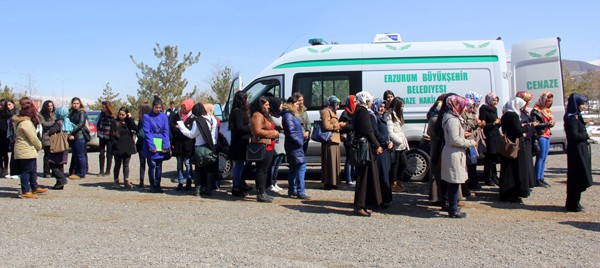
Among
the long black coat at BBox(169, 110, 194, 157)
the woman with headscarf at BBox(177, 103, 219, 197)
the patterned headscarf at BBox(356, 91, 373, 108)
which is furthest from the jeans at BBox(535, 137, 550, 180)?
the long black coat at BBox(169, 110, 194, 157)

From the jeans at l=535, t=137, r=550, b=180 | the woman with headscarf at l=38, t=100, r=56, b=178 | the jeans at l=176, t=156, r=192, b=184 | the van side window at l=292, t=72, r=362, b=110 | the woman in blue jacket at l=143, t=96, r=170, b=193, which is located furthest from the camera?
the van side window at l=292, t=72, r=362, b=110

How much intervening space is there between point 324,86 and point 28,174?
5.44 meters

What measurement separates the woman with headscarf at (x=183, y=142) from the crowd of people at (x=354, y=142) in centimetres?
2

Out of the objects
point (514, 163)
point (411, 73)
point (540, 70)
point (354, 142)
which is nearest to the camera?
point (354, 142)

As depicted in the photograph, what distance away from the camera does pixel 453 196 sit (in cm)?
730

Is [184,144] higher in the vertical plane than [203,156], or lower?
higher

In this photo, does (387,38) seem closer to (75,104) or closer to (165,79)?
(75,104)

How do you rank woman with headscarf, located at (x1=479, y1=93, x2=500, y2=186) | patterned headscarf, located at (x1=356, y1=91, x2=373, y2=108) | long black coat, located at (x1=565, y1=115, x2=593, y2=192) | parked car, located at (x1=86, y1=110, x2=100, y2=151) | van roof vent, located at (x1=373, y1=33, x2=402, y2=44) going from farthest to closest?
parked car, located at (x1=86, y1=110, x2=100, y2=151) → van roof vent, located at (x1=373, y1=33, x2=402, y2=44) → woman with headscarf, located at (x1=479, y1=93, x2=500, y2=186) → long black coat, located at (x1=565, y1=115, x2=593, y2=192) → patterned headscarf, located at (x1=356, y1=91, x2=373, y2=108)

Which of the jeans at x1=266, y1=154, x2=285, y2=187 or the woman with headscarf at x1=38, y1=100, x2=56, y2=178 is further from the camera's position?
the woman with headscarf at x1=38, y1=100, x2=56, y2=178

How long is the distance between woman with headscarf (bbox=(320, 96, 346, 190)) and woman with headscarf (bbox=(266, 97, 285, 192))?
29.9 inches

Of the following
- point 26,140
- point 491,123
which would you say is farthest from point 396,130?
point 26,140

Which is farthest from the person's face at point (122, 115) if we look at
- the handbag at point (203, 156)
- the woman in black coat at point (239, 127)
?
the woman in black coat at point (239, 127)

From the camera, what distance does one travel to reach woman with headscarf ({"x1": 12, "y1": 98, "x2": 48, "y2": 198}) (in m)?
8.56

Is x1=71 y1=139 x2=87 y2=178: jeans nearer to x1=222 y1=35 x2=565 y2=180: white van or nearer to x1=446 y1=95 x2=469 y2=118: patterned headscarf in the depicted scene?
x1=222 y1=35 x2=565 y2=180: white van
